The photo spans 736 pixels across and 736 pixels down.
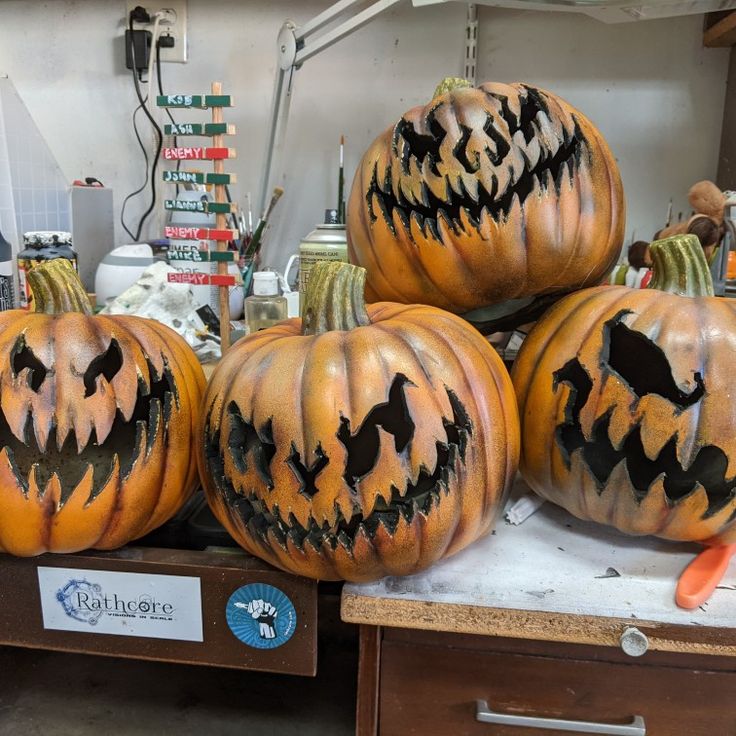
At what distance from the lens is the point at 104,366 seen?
0.59m

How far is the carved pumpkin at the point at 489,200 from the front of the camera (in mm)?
641

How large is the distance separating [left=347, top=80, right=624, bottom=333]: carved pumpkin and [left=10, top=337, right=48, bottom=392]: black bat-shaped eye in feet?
1.17

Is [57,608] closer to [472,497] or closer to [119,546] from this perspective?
[119,546]

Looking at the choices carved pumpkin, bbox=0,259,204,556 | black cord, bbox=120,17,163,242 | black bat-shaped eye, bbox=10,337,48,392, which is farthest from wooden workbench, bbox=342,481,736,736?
black cord, bbox=120,17,163,242

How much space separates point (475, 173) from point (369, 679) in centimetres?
49

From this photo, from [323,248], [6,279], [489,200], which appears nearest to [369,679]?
[489,200]

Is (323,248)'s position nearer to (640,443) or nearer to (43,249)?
(43,249)

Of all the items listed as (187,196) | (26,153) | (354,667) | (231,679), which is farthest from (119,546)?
(26,153)

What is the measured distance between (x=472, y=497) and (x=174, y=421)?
0.29m

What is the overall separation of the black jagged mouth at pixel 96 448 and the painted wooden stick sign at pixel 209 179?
14.7 inches

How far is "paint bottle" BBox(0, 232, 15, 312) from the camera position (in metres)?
1.18

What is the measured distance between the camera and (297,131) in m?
1.81

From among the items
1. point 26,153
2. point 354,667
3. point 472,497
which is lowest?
point 354,667

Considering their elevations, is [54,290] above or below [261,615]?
above
